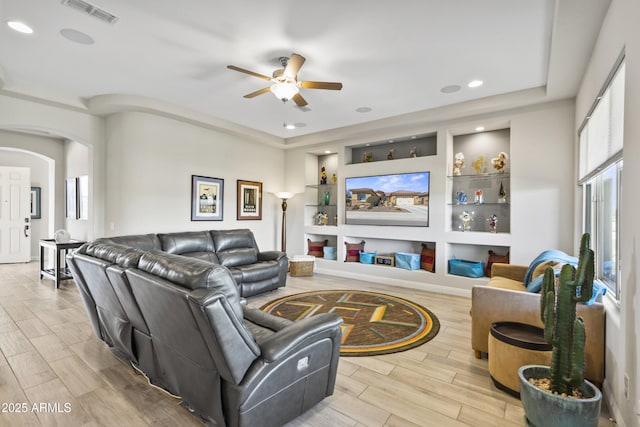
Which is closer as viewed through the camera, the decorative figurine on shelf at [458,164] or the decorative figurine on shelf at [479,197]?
the decorative figurine on shelf at [479,197]

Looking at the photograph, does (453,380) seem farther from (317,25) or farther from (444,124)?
(444,124)

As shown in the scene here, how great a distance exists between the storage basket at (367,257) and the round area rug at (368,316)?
110cm

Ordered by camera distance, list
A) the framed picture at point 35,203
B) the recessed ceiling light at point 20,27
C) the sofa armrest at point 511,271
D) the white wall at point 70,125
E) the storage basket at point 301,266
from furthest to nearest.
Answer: the framed picture at point 35,203
the storage basket at point 301,266
the white wall at point 70,125
the sofa armrest at point 511,271
the recessed ceiling light at point 20,27

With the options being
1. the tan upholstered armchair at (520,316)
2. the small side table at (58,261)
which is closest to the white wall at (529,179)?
the tan upholstered armchair at (520,316)

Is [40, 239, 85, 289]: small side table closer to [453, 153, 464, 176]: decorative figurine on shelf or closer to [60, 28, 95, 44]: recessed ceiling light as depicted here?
[60, 28, 95, 44]: recessed ceiling light

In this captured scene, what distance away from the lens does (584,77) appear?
3246mm

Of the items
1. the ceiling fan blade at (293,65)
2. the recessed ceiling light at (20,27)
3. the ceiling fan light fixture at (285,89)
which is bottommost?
the ceiling fan light fixture at (285,89)

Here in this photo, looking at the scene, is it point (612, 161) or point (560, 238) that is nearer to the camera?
point (612, 161)

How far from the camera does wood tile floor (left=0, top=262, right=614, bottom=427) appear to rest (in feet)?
6.24

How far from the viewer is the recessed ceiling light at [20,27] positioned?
2654mm

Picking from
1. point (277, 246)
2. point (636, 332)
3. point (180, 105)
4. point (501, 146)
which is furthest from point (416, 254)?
point (180, 105)

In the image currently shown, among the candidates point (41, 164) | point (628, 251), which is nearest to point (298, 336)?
point (628, 251)

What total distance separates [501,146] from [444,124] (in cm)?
95

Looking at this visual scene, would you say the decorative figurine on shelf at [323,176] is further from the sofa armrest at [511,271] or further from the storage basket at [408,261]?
the sofa armrest at [511,271]
